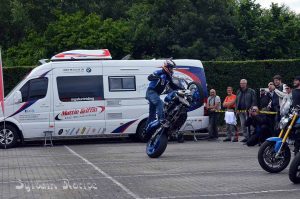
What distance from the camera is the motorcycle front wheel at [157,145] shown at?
15203 mm

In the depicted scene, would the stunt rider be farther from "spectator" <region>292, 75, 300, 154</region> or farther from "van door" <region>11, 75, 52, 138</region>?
"van door" <region>11, 75, 52, 138</region>

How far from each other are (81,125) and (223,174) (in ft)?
31.4

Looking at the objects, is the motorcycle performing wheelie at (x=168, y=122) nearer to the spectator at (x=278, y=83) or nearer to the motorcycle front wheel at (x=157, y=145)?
the motorcycle front wheel at (x=157, y=145)

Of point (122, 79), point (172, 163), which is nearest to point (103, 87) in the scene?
point (122, 79)

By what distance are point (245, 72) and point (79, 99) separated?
7808 mm

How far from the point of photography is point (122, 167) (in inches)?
534

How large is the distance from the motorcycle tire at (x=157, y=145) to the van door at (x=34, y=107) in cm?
621

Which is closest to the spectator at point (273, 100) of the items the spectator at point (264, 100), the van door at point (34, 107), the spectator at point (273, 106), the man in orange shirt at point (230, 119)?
the spectator at point (273, 106)

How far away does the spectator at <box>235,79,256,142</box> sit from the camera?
20344mm

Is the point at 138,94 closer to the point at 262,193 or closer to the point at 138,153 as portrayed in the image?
A: the point at 138,153

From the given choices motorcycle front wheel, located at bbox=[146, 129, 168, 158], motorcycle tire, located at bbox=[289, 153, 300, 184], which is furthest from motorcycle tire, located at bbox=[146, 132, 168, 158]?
motorcycle tire, located at bbox=[289, 153, 300, 184]

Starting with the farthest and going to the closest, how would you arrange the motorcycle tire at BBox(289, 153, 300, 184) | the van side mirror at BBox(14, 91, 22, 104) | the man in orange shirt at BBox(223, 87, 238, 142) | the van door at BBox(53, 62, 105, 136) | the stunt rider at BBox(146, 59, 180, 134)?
1. the man in orange shirt at BBox(223, 87, 238, 142)
2. the van door at BBox(53, 62, 105, 136)
3. the van side mirror at BBox(14, 91, 22, 104)
4. the stunt rider at BBox(146, 59, 180, 134)
5. the motorcycle tire at BBox(289, 153, 300, 184)

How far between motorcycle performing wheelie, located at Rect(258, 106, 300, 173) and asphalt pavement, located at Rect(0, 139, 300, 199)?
18 centimetres

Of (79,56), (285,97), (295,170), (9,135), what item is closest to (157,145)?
(285,97)
